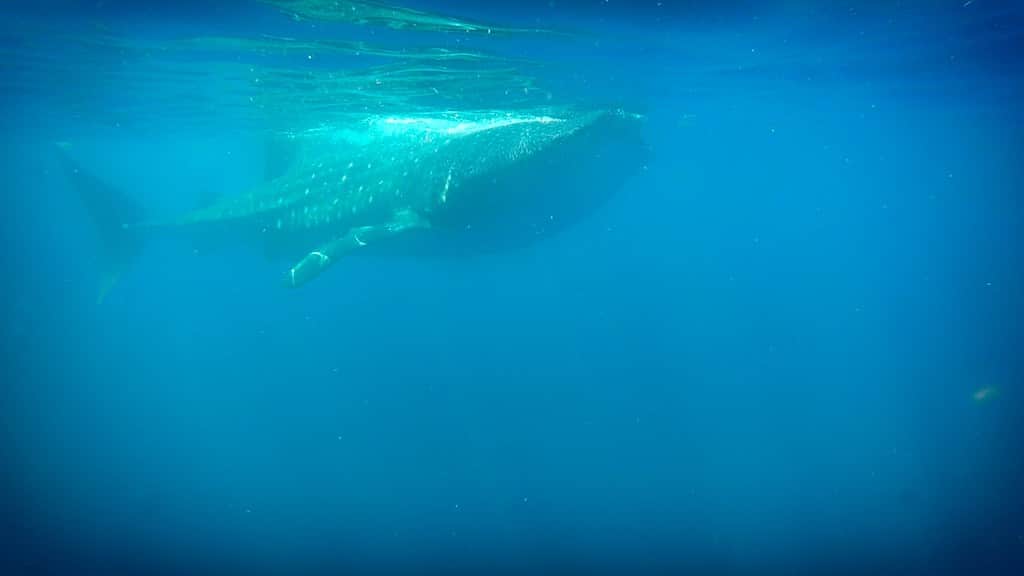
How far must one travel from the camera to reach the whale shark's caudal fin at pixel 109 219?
1695cm

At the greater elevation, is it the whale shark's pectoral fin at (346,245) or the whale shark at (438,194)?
the whale shark at (438,194)

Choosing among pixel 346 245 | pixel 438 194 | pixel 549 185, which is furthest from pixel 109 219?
pixel 549 185

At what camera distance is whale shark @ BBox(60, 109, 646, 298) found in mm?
11742

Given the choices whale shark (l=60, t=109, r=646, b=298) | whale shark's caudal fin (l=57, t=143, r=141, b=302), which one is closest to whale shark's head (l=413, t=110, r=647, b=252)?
whale shark (l=60, t=109, r=646, b=298)

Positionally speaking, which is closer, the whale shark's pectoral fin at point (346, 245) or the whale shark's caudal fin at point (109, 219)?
the whale shark's pectoral fin at point (346, 245)

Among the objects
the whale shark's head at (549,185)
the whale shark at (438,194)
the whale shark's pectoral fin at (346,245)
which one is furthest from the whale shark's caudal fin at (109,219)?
the whale shark's head at (549,185)

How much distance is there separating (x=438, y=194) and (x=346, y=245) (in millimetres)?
1958

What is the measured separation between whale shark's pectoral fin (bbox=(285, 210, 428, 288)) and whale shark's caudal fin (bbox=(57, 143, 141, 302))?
8.35m

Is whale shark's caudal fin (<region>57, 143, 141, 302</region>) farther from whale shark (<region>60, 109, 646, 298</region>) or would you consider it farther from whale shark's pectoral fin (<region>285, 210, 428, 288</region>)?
whale shark's pectoral fin (<region>285, 210, 428, 288</region>)

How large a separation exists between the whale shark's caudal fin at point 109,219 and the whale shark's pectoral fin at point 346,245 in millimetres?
8351

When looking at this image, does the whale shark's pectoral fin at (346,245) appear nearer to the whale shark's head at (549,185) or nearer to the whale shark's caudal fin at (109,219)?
the whale shark's head at (549,185)

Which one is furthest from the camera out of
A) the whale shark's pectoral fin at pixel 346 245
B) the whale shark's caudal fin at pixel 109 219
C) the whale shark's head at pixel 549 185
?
the whale shark's caudal fin at pixel 109 219

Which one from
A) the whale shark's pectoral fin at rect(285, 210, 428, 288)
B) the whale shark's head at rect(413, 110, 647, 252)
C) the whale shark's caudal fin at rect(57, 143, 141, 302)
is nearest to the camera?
the whale shark's pectoral fin at rect(285, 210, 428, 288)

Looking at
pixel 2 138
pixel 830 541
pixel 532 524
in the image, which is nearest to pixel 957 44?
pixel 830 541
